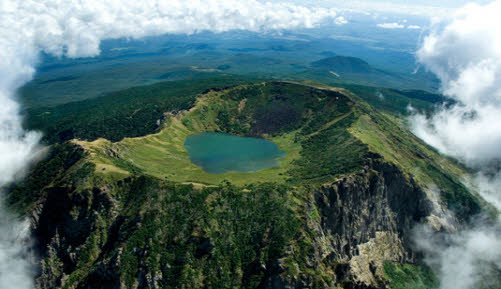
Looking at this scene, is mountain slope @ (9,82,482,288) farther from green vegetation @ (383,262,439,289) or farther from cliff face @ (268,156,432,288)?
green vegetation @ (383,262,439,289)

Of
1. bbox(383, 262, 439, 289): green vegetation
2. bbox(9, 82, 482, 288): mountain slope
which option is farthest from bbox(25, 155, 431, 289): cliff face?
bbox(383, 262, 439, 289): green vegetation

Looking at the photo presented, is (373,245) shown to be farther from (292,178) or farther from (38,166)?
(38,166)

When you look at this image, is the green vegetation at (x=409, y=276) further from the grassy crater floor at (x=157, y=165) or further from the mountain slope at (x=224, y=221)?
the grassy crater floor at (x=157, y=165)

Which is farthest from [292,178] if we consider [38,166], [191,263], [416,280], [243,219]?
[38,166]

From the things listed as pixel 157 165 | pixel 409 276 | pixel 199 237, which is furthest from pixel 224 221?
pixel 409 276

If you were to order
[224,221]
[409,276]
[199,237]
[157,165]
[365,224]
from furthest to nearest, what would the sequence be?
[157,165], [365,224], [409,276], [224,221], [199,237]

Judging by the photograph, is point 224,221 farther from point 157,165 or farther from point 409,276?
point 409,276
